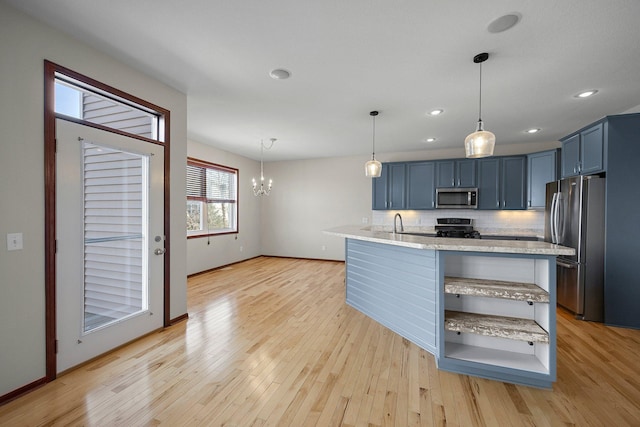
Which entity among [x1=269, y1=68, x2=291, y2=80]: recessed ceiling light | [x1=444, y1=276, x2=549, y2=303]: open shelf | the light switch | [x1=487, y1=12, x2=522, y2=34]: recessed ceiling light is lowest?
[x1=444, y1=276, x2=549, y2=303]: open shelf

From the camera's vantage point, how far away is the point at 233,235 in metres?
6.31

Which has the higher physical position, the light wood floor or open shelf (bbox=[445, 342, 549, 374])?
open shelf (bbox=[445, 342, 549, 374])

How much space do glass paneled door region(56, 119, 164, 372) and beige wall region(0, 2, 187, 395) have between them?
128 millimetres

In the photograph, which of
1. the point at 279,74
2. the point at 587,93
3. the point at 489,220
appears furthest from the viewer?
the point at 489,220

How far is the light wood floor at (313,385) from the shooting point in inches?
66.0

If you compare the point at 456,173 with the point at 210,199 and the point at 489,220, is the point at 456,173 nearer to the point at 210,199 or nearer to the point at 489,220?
the point at 489,220

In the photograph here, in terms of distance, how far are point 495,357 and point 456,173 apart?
4004mm

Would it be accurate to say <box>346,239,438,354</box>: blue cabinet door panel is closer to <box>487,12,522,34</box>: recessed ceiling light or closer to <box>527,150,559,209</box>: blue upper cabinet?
<box>487,12,522,34</box>: recessed ceiling light

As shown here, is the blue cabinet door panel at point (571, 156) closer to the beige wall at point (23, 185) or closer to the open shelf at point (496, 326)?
the open shelf at point (496, 326)

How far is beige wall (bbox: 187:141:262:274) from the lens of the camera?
17.3 ft

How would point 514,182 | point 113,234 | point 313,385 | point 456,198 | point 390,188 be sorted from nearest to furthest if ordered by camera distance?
point 313,385 < point 113,234 < point 514,182 < point 456,198 < point 390,188

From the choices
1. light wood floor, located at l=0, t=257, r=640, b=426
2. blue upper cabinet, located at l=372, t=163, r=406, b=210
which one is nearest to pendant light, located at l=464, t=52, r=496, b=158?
light wood floor, located at l=0, t=257, r=640, b=426

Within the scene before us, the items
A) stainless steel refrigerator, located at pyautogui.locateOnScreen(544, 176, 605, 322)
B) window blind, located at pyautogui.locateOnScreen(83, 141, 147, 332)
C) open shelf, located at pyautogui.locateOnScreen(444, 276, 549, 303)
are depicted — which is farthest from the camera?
stainless steel refrigerator, located at pyautogui.locateOnScreen(544, 176, 605, 322)

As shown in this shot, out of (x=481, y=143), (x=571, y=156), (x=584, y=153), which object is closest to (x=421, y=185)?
(x=571, y=156)
